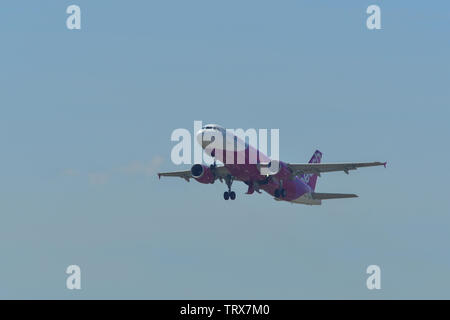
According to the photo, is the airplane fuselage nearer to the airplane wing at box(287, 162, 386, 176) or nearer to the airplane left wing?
the airplane wing at box(287, 162, 386, 176)

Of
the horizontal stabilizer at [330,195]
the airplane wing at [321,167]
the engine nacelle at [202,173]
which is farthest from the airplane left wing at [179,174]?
the horizontal stabilizer at [330,195]

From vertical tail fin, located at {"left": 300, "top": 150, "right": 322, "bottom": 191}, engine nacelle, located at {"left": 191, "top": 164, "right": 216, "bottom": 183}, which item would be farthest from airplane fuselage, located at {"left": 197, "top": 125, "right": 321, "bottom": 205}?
vertical tail fin, located at {"left": 300, "top": 150, "right": 322, "bottom": 191}

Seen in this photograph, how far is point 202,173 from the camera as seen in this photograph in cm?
10869

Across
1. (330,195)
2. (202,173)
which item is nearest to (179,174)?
(202,173)

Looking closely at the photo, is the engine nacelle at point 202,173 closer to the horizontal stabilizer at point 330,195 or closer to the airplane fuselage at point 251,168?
the airplane fuselage at point 251,168

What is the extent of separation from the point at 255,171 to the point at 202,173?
631 centimetres

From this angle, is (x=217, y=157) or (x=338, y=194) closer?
(x=217, y=157)

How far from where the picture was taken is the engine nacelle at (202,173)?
109 meters
